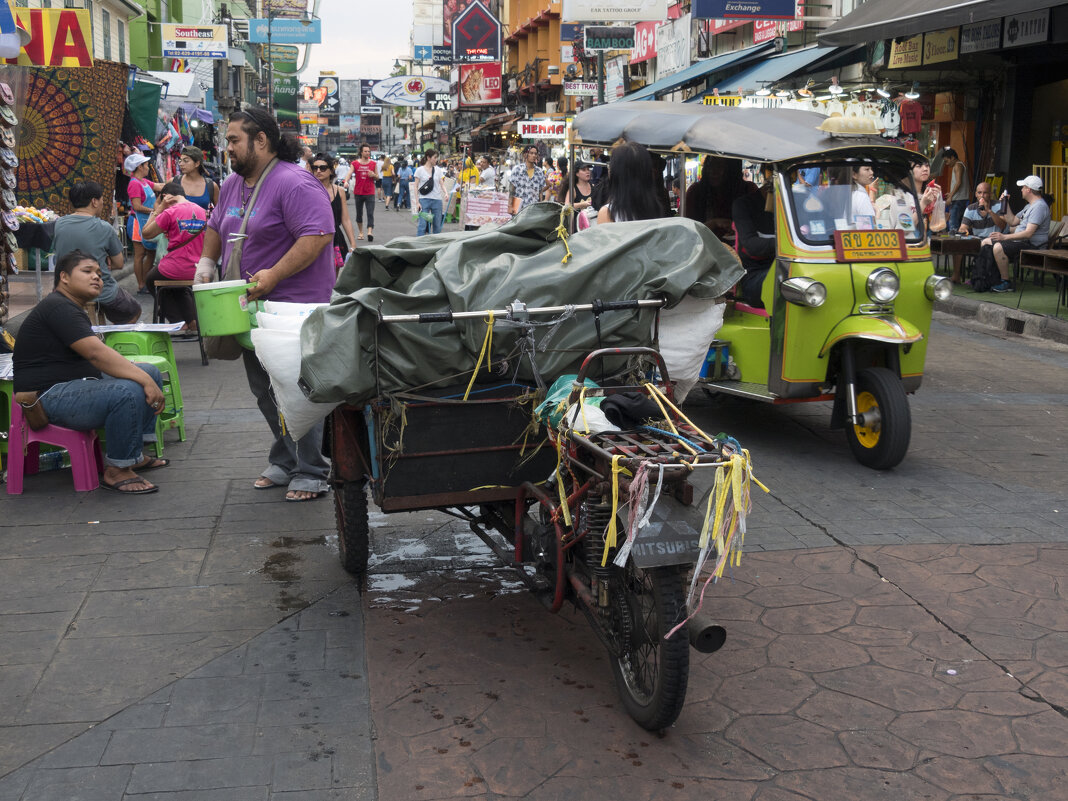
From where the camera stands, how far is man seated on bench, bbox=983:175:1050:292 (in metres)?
14.0

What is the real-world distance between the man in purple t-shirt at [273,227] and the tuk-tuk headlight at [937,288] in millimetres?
3783

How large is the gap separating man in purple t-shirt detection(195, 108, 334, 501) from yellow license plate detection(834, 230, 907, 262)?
3178 mm

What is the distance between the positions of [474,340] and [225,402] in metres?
5.02

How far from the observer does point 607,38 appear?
21.2 metres

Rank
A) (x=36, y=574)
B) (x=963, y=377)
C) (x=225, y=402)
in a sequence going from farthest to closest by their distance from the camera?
(x=963, y=377)
(x=225, y=402)
(x=36, y=574)

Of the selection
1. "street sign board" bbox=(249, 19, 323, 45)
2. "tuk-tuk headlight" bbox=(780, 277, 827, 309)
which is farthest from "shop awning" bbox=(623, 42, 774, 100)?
"street sign board" bbox=(249, 19, 323, 45)

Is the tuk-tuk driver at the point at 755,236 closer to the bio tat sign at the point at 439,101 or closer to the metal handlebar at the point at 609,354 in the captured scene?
the metal handlebar at the point at 609,354

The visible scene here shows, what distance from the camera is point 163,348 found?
815 centimetres

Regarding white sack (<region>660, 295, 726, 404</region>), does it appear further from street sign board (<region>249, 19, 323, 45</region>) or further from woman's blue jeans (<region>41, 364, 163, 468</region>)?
street sign board (<region>249, 19, 323, 45</region>)

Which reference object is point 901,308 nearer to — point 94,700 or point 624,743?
point 624,743

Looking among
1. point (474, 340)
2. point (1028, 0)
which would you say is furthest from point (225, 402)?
point (1028, 0)

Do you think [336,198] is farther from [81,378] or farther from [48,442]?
[48,442]

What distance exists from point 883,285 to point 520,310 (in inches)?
→ 136

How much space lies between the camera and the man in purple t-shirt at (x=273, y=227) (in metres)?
5.90
